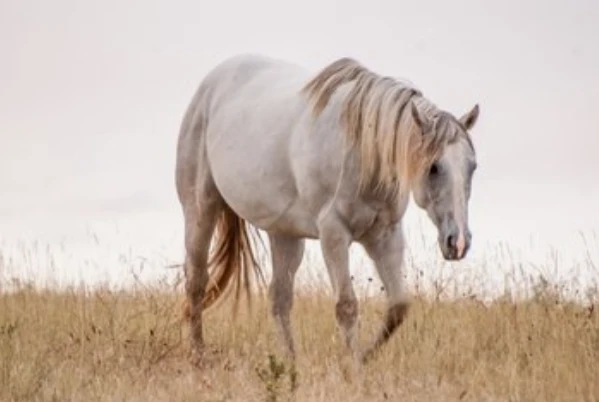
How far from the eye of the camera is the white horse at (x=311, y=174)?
7652 mm

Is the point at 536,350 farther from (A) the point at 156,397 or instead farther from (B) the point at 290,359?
(A) the point at 156,397

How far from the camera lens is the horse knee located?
8156mm

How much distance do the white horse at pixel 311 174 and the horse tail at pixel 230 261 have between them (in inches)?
0.4

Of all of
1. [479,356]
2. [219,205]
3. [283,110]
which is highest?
[283,110]

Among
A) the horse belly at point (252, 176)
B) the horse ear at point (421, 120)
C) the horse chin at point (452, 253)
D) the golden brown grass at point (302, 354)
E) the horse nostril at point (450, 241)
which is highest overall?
the horse ear at point (421, 120)

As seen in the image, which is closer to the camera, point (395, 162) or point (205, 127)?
point (395, 162)

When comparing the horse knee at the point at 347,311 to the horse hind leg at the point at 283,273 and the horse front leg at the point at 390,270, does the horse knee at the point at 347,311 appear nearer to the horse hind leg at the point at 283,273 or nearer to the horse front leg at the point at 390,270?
the horse front leg at the point at 390,270

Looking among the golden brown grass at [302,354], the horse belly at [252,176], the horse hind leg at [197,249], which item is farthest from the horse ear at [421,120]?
the horse hind leg at [197,249]

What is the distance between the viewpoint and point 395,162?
785 centimetres

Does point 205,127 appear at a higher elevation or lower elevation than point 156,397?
higher

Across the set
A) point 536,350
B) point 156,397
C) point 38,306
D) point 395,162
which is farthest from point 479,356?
point 38,306

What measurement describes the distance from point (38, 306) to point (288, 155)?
337 cm

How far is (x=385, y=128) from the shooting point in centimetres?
795

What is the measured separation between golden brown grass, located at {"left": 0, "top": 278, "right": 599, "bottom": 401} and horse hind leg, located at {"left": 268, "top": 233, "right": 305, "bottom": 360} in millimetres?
282
